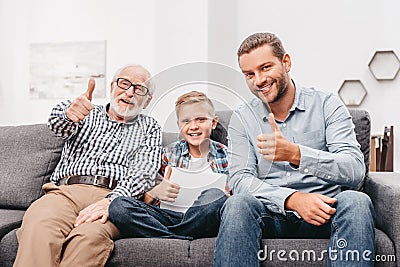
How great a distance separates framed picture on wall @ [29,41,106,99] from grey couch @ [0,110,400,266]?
191cm

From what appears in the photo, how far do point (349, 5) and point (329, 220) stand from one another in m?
2.87

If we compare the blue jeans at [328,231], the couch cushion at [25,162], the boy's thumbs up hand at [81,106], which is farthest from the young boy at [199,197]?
the couch cushion at [25,162]

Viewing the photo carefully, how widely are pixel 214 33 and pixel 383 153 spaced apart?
4.96 feet

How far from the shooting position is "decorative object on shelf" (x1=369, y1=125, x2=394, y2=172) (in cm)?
363

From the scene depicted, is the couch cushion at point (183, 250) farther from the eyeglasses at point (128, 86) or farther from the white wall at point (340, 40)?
the white wall at point (340, 40)

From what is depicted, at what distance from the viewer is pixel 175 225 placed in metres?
1.88

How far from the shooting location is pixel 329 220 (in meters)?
1.65

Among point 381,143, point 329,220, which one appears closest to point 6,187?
point 329,220

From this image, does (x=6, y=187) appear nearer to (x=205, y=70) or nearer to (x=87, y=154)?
(x=87, y=154)

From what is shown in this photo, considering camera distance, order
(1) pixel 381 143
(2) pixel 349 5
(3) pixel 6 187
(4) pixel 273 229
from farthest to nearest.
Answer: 1. (2) pixel 349 5
2. (1) pixel 381 143
3. (3) pixel 6 187
4. (4) pixel 273 229

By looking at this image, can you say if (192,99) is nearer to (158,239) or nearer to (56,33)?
(158,239)

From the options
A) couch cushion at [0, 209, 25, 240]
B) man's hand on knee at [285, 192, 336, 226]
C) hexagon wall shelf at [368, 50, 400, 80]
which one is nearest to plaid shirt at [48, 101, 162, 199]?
couch cushion at [0, 209, 25, 240]

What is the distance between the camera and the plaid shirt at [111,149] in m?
2.02

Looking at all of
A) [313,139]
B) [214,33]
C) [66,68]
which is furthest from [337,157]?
[66,68]
